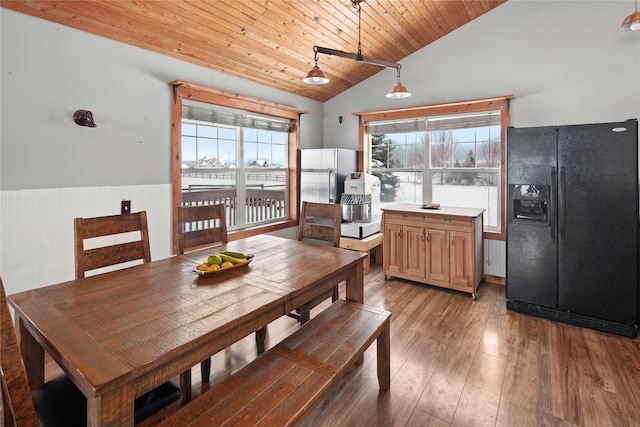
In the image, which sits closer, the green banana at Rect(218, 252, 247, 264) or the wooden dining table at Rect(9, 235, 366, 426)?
the wooden dining table at Rect(9, 235, 366, 426)

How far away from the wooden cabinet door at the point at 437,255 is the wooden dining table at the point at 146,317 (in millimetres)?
1955

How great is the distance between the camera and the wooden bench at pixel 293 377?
4.02ft

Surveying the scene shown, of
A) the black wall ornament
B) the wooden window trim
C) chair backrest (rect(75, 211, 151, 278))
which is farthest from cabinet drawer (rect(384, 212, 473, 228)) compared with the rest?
the black wall ornament

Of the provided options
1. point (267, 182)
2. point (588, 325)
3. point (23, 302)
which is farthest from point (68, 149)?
point (588, 325)

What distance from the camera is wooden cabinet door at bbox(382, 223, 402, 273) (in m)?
4.04

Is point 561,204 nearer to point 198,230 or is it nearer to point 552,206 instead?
point 552,206

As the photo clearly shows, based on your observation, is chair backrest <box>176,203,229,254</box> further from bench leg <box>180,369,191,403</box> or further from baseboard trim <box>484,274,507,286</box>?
baseboard trim <box>484,274,507,286</box>

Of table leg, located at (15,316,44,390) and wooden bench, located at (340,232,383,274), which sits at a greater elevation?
wooden bench, located at (340,232,383,274)

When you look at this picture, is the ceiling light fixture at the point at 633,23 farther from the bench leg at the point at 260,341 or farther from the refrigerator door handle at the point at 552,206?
the bench leg at the point at 260,341

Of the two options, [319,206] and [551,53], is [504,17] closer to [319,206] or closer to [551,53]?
[551,53]

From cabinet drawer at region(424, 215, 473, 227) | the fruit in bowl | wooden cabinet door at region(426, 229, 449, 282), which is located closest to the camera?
the fruit in bowl

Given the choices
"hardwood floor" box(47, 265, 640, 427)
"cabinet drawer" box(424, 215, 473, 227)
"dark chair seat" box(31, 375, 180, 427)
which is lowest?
"hardwood floor" box(47, 265, 640, 427)

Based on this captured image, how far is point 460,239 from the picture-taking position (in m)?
3.61

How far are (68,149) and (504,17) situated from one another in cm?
448
